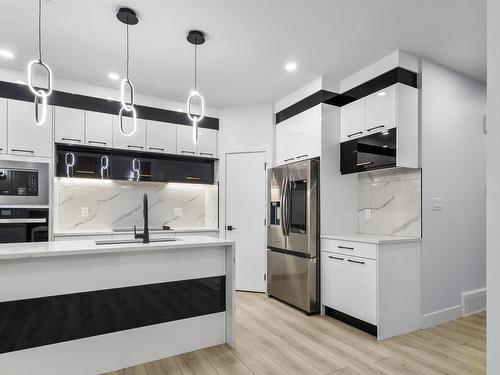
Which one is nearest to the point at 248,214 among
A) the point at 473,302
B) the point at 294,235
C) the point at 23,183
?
the point at 294,235

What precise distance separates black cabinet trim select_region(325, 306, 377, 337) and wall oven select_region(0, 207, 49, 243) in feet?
11.2

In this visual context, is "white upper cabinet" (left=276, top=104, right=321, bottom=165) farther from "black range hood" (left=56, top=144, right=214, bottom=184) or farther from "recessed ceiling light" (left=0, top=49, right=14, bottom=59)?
"recessed ceiling light" (left=0, top=49, right=14, bottom=59)

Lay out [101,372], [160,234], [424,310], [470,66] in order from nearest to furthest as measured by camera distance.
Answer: [101,372] < [424,310] < [470,66] < [160,234]

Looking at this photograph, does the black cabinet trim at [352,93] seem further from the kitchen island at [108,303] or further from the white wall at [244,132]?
the kitchen island at [108,303]

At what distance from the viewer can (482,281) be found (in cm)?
374

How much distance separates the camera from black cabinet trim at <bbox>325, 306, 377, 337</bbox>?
9.86ft

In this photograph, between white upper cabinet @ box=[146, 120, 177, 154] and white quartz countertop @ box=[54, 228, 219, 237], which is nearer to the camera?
white quartz countertop @ box=[54, 228, 219, 237]

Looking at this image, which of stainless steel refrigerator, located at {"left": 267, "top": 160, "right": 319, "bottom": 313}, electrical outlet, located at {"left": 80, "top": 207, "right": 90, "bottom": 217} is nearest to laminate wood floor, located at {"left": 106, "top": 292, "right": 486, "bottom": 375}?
stainless steel refrigerator, located at {"left": 267, "top": 160, "right": 319, "bottom": 313}

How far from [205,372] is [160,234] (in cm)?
225

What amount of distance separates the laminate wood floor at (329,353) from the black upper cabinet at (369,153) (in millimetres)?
1711

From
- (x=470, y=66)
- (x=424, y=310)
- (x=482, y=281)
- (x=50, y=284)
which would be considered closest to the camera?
(x=50, y=284)

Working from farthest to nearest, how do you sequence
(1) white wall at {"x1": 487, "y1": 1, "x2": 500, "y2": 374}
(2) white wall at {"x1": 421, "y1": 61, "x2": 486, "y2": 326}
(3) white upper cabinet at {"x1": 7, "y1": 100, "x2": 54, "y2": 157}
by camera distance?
(3) white upper cabinet at {"x1": 7, "y1": 100, "x2": 54, "y2": 157} < (2) white wall at {"x1": 421, "y1": 61, "x2": 486, "y2": 326} < (1) white wall at {"x1": 487, "y1": 1, "x2": 500, "y2": 374}

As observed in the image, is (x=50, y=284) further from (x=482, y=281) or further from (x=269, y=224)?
(x=482, y=281)

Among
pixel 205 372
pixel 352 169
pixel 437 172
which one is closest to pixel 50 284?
pixel 205 372
